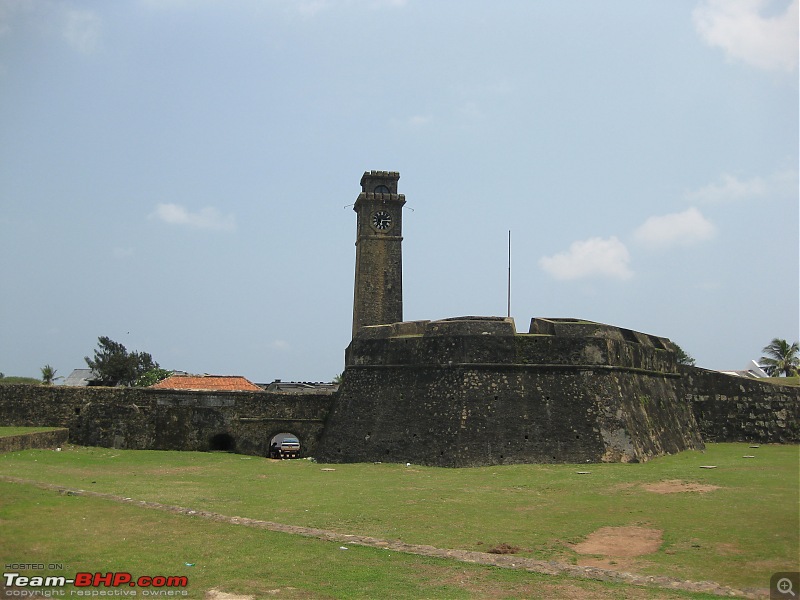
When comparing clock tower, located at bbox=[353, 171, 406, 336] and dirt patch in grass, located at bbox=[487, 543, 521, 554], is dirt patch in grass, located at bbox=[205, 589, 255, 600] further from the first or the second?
clock tower, located at bbox=[353, 171, 406, 336]

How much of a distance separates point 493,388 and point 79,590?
15.2 m

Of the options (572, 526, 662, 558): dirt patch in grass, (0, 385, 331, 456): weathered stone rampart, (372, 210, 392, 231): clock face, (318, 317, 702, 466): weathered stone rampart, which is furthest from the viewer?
(372, 210, 392, 231): clock face

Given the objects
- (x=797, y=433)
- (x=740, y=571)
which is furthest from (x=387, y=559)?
(x=797, y=433)

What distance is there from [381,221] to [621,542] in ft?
95.4

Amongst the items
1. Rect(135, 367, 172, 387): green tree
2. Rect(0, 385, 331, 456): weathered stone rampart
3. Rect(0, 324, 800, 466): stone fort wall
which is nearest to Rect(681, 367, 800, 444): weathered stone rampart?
Rect(0, 324, 800, 466): stone fort wall

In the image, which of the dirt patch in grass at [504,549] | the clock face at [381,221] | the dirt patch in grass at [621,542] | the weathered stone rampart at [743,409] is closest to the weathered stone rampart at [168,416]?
the clock face at [381,221]

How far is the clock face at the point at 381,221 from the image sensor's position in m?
39.3

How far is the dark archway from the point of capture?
26859mm

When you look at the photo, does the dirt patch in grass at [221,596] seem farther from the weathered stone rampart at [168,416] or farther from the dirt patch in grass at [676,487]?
the weathered stone rampart at [168,416]

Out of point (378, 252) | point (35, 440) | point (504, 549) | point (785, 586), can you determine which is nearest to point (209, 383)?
point (378, 252)

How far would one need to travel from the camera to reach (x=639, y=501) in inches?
582

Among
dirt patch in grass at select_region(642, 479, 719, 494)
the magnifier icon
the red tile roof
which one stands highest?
the red tile roof

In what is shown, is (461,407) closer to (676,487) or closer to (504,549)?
(676,487)

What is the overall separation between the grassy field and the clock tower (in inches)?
699
